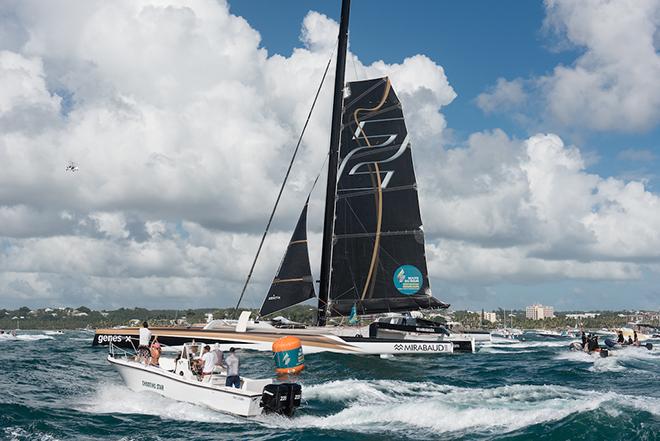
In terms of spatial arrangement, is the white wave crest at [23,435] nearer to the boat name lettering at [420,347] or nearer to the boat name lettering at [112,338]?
the boat name lettering at [112,338]

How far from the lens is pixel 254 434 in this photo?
782 inches

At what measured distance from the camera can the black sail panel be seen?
44844mm

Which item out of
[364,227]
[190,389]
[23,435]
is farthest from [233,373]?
[364,227]

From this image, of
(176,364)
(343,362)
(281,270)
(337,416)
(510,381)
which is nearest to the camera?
(337,416)

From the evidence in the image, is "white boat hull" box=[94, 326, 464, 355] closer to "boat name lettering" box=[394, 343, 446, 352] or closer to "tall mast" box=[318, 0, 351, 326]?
"boat name lettering" box=[394, 343, 446, 352]

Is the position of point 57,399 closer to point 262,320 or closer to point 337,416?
point 337,416

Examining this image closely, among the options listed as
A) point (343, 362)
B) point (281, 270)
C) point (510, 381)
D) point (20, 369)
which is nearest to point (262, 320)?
point (281, 270)

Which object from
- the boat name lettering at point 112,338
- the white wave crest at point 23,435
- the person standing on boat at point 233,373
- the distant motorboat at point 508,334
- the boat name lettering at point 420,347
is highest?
the distant motorboat at point 508,334

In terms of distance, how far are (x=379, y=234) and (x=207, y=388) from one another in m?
25.0

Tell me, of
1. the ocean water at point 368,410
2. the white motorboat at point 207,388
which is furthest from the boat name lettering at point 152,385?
the ocean water at point 368,410

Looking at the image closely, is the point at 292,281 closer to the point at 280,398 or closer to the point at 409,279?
the point at 409,279

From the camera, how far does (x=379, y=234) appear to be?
152ft

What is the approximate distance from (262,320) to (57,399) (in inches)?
815

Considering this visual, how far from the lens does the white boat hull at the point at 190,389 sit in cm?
2170
